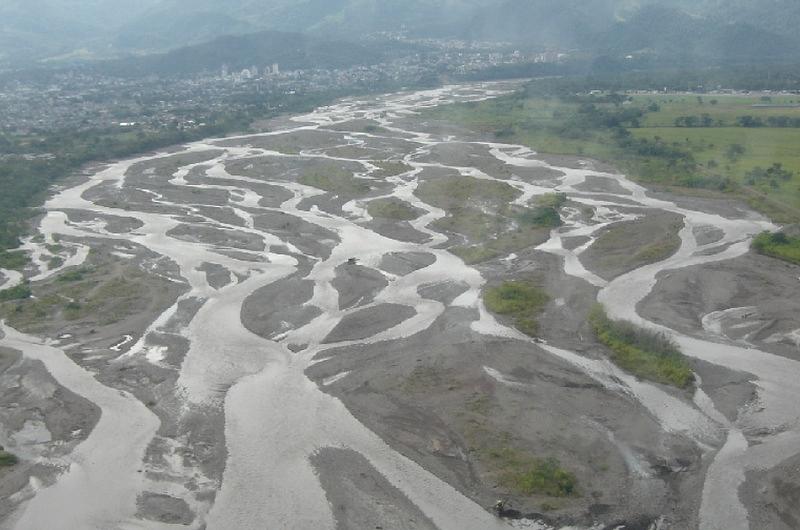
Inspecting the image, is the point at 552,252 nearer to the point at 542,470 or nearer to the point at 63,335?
the point at 542,470

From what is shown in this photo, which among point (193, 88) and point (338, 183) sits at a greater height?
point (338, 183)

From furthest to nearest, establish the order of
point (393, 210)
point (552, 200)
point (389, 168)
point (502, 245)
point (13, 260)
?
point (389, 168) < point (552, 200) < point (393, 210) < point (13, 260) < point (502, 245)

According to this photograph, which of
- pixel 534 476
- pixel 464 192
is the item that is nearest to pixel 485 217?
pixel 464 192

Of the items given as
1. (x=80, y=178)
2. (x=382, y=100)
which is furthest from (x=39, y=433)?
(x=382, y=100)

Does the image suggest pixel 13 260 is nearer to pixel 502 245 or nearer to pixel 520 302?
pixel 502 245

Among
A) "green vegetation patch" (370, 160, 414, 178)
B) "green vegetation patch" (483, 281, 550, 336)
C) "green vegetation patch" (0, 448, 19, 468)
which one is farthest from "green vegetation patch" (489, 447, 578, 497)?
"green vegetation patch" (370, 160, 414, 178)

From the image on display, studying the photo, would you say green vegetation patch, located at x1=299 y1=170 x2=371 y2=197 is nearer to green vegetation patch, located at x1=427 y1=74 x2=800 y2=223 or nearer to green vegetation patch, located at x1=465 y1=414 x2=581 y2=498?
green vegetation patch, located at x1=427 y1=74 x2=800 y2=223
